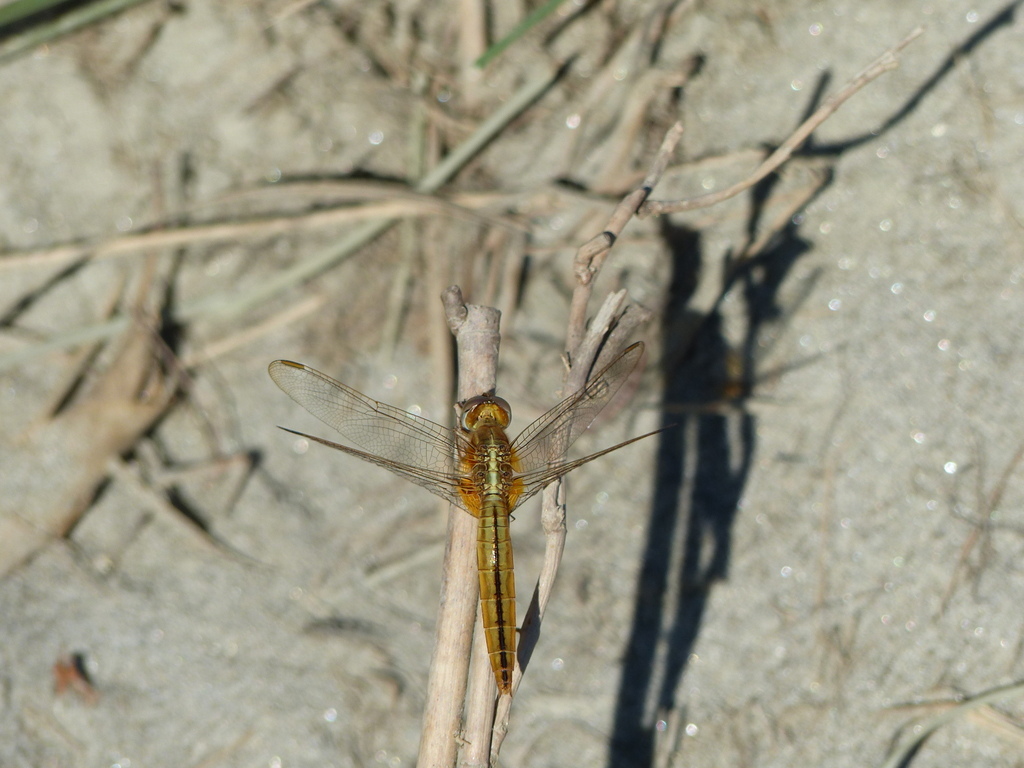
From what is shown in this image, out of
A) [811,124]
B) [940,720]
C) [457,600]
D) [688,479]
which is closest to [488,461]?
[457,600]

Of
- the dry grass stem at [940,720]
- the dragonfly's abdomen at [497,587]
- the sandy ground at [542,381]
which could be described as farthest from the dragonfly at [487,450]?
the dry grass stem at [940,720]

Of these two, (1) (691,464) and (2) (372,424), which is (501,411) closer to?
(2) (372,424)

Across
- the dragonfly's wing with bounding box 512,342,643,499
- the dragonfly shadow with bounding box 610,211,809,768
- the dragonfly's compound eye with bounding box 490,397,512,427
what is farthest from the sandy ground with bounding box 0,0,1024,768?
the dragonfly's compound eye with bounding box 490,397,512,427

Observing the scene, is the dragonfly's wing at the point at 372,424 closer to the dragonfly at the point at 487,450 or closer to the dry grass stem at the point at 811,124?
the dragonfly at the point at 487,450

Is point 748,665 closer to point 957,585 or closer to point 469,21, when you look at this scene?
point 957,585

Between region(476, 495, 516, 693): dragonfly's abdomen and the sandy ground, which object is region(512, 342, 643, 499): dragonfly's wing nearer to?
region(476, 495, 516, 693): dragonfly's abdomen

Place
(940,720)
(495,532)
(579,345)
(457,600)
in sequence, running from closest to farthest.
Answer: (457,600)
(579,345)
(495,532)
(940,720)
